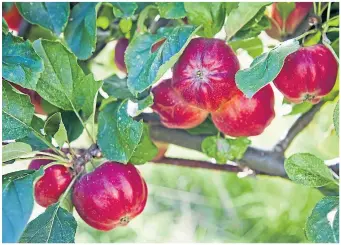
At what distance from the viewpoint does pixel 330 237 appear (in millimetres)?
797

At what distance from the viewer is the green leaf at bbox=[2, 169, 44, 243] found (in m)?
0.79

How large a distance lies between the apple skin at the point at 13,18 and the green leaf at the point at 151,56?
46 cm

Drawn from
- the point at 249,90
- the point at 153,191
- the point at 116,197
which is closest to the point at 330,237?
the point at 249,90

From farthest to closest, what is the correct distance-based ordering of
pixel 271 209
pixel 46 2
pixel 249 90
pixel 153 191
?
pixel 153 191 < pixel 271 209 < pixel 46 2 < pixel 249 90

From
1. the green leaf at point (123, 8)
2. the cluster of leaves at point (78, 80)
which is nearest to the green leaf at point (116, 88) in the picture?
the cluster of leaves at point (78, 80)

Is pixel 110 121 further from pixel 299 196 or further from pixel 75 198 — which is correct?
pixel 299 196

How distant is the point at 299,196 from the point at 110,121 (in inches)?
83.9

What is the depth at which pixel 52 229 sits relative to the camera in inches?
35.4

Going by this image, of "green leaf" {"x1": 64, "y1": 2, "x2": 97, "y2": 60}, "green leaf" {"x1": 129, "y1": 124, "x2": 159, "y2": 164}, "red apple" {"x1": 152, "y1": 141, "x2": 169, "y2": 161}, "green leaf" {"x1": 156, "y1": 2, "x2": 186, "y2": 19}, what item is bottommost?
"red apple" {"x1": 152, "y1": 141, "x2": 169, "y2": 161}

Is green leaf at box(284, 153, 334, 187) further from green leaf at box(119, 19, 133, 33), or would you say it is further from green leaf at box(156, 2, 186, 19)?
green leaf at box(119, 19, 133, 33)

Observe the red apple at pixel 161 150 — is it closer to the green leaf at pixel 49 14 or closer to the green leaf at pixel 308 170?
the green leaf at pixel 49 14

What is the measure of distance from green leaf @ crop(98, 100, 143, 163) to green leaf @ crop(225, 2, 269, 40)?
18 cm

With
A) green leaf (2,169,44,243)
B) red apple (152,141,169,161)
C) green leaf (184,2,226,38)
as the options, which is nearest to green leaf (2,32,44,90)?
green leaf (2,169,44,243)

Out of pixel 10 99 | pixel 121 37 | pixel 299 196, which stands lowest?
pixel 299 196
